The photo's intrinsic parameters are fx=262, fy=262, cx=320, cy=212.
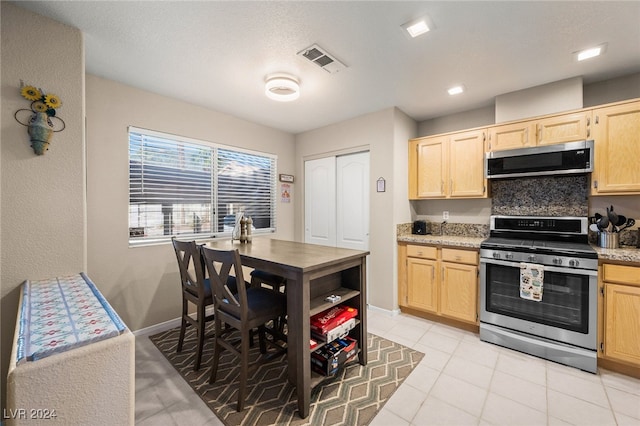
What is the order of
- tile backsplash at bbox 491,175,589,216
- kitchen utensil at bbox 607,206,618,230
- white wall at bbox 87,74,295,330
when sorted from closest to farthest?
1. kitchen utensil at bbox 607,206,618,230
2. white wall at bbox 87,74,295,330
3. tile backsplash at bbox 491,175,589,216

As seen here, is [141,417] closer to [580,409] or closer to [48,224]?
[48,224]

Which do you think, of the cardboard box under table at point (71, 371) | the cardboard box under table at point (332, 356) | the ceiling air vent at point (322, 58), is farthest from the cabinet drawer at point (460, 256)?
the cardboard box under table at point (71, 371)

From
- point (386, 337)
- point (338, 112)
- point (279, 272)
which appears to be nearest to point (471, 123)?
point (338, 112)

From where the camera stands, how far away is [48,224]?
1.75 m

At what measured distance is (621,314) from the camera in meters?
2.08

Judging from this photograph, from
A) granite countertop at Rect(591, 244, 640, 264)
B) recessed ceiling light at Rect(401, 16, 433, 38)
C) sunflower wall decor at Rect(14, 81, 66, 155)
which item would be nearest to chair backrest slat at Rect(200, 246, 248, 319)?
sunflower wall decor at Rect(14, 81, 66, 155)

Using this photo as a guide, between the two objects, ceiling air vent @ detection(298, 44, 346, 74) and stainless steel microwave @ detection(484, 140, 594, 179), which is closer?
ceiling air vent @ detection(298, 44, 346, 74)

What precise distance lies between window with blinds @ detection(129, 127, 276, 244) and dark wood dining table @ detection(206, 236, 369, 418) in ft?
4.33

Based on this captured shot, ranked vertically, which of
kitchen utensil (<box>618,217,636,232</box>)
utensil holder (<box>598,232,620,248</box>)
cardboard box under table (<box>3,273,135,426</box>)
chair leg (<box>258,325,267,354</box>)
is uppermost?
kitchen utensil (<box>618,217,636,232</box>)

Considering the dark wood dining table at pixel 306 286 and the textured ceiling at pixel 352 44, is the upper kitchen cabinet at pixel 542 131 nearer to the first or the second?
the textured ceiling at pixel 352 44

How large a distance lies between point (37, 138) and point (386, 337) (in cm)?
327

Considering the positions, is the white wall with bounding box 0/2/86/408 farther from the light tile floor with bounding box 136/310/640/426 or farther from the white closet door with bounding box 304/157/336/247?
the white closet door with bounding box 304/157/336/247

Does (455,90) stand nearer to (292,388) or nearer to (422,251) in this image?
(422,251)

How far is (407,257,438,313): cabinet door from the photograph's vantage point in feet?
10.1
